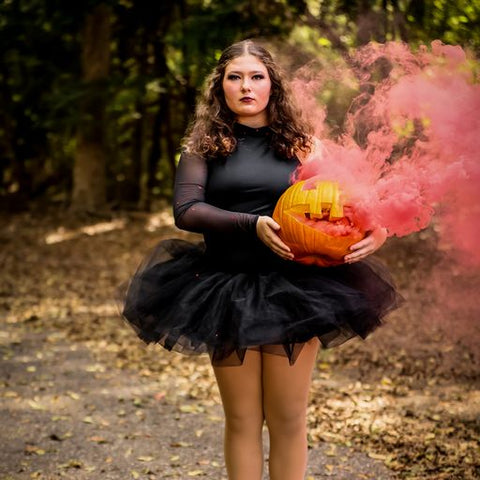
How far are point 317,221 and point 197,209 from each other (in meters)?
0.45

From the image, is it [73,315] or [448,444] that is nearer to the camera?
[448,444]

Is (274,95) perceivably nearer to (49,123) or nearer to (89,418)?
(89,418)

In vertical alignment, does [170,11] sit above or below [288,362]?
above

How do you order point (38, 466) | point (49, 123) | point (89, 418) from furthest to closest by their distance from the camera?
point (49, 123) < point (89, 418) < point (38, 466)

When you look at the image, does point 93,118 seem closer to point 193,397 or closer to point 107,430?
point 193,397

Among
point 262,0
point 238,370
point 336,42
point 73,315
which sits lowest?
point 73,315

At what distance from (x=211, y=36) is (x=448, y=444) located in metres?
6.29

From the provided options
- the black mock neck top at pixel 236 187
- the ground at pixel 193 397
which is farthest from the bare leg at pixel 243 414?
the ground at pixel 193 397

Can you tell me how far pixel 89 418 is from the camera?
4.90 metres

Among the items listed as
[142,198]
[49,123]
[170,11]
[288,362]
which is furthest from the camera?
[142,198]

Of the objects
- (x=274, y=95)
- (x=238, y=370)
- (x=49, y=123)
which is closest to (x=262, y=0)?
(x=49, y=123)

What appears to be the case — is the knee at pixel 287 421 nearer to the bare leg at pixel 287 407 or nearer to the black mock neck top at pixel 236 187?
the bare leg at pixel 287 407

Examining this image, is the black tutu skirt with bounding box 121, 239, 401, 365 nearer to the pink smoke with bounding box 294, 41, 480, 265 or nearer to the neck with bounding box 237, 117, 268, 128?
the pink smoke with bounding box 294, 41, 480, 265

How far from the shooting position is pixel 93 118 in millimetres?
12477
